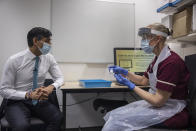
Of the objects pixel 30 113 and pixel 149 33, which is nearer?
pixel 149 33

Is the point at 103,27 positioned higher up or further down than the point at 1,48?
higher up

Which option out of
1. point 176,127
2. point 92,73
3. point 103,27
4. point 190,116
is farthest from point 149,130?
point 103,27

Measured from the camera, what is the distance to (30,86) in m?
1.86

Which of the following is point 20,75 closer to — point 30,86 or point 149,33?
point 30,86

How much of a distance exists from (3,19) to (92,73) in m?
1.34

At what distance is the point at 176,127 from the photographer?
1315 millimetres

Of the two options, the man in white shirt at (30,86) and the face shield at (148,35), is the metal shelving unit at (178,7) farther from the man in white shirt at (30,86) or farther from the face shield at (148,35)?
the man in white shirt at (30,86)

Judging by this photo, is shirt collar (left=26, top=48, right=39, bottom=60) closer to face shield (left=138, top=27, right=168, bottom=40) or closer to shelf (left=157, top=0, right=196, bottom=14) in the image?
face shield (left=138, top=27, right=168, bottom=40)

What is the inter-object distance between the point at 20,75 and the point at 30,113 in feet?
1.18

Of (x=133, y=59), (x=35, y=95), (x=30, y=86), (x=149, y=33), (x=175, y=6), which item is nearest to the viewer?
(x=149, y=33)

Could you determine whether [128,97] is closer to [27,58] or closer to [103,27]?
[103,27]

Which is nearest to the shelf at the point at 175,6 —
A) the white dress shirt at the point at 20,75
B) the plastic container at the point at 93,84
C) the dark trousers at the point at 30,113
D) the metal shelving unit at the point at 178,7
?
the metal shelving unit at the point at 178,7

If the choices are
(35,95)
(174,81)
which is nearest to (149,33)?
(174,81)

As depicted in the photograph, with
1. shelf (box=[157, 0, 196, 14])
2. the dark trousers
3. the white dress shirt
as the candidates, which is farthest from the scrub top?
the white dress shirt
